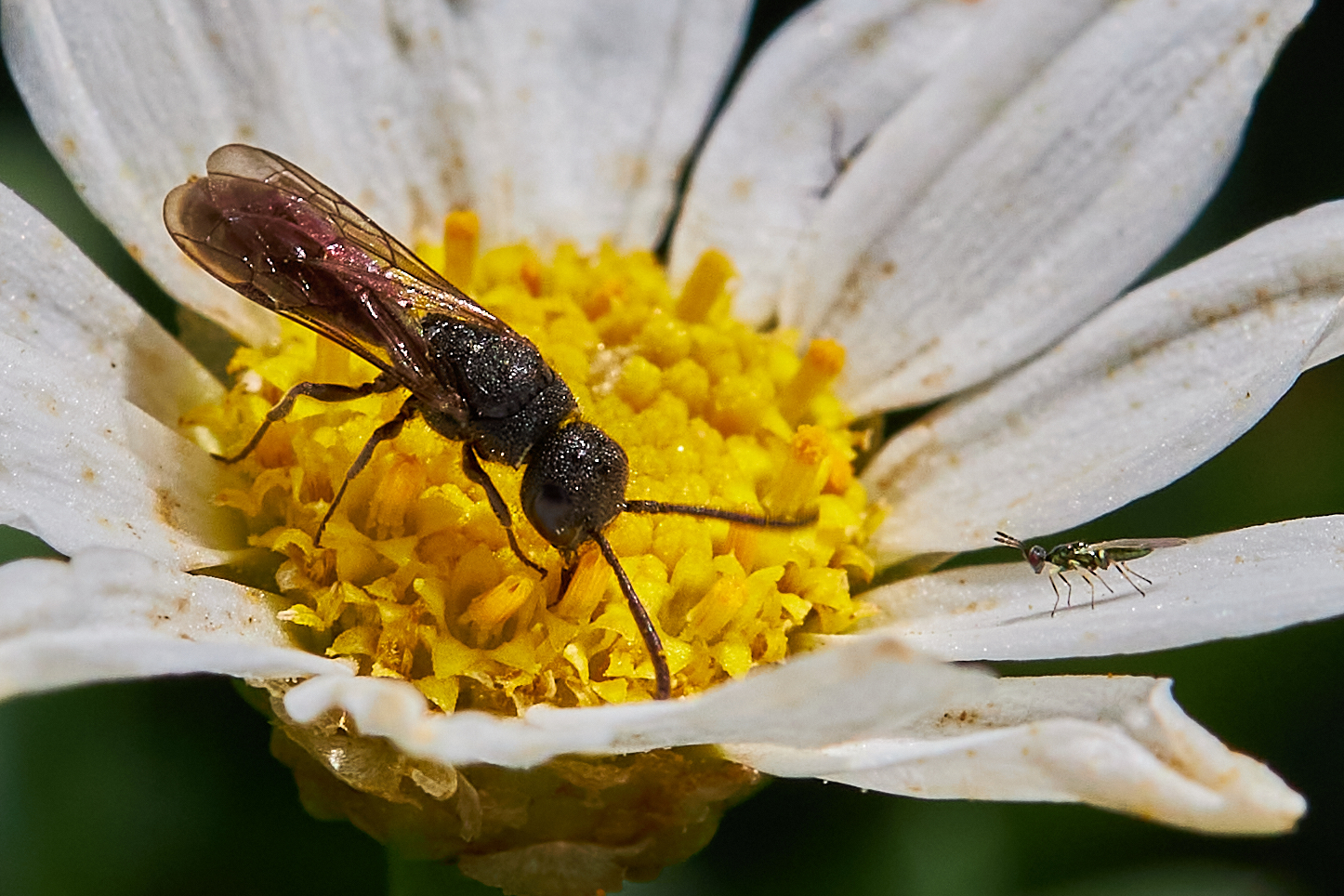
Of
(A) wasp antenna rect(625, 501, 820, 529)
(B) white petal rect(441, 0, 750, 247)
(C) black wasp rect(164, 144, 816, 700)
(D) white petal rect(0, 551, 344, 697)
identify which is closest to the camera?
(D) white petal rect(0, 551, 344, 697)

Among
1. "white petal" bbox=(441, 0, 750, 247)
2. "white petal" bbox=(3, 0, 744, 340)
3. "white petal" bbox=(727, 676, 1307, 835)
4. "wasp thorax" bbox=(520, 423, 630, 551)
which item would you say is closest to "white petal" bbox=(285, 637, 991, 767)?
"white petal" bbox=(727, 676, 1307, 835)

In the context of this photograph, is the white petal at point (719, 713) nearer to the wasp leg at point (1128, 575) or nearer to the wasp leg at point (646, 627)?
the wasp leg at point (646, 627)

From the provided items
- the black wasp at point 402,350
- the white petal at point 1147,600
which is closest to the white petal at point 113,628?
the black wasp at point 402,350

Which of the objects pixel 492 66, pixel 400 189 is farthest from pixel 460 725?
pixel 492 66

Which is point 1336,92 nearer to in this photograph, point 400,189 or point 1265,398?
point 1265,398

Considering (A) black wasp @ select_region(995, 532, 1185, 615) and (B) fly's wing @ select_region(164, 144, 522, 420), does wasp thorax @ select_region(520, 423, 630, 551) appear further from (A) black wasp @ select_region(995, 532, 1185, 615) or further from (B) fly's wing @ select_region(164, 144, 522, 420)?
(A) black wasp @ select_region(995, 532, 1185, 615)
